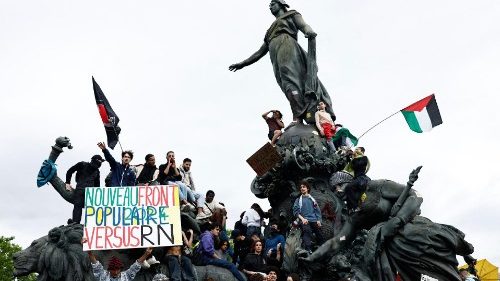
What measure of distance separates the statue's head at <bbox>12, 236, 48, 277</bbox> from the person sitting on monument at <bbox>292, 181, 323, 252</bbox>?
4.48 m

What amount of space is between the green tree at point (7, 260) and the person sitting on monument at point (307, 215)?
24024 mm

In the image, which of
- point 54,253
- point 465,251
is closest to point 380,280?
point 465,251

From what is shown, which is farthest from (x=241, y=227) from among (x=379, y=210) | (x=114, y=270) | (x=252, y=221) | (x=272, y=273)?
(x=379, y=210)

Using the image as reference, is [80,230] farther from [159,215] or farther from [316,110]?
[316,110]

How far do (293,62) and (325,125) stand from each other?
1.67 metres

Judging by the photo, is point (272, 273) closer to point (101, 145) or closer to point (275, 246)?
point (275, 246)

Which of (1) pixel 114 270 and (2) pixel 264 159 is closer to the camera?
(1) pixel 114 270

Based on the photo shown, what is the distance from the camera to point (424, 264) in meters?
9.68

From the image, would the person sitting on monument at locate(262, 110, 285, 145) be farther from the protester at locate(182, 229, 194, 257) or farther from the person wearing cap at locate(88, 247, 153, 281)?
the person wearing cap at locate(88, 247, 153, 281)

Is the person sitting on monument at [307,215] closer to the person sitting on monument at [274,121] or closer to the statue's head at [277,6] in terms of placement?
the person sitting on monument at [274,121]

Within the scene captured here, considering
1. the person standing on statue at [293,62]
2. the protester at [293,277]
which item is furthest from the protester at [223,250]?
the person standing on statue at [293,62]

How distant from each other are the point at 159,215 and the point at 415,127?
8316 millimetres

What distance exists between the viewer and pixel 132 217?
1253 centimetres

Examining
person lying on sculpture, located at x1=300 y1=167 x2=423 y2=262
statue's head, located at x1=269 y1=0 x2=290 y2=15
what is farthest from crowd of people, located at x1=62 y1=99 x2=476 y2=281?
statue's head, located at x1=269 y1=0 x2=290 y2=15
